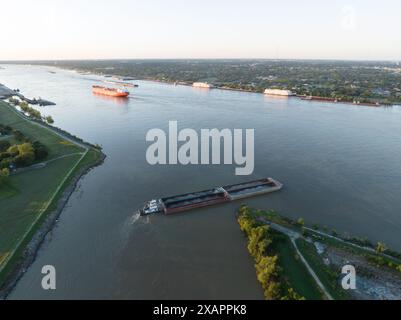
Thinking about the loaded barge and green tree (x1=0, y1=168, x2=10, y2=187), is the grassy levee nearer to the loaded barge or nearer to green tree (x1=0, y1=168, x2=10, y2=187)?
green tree (x1=0, y1=168, x2=10, y2=187)

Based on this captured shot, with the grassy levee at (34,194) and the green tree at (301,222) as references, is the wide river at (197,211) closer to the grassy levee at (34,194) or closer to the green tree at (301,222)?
the grassy levee at (34,194)

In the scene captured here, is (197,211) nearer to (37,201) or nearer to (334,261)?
Answer: (334,261)

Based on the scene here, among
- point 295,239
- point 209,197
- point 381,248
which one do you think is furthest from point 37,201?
point 381,248

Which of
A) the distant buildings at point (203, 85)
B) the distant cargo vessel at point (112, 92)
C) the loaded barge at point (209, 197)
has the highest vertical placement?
the distant buildings at point (203, 85)

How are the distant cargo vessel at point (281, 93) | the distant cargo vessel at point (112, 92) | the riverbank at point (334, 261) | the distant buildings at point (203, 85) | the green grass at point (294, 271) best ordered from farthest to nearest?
the distant buildings at point (203, 85)
the distant cargo vessel at point (281, 93)
the distant cargo vessel at point (112, 92)
the riverbank at point (334, 261)
the green grass at point (294, 271)

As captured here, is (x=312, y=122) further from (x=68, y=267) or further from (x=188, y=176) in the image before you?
(x=68, y=267)

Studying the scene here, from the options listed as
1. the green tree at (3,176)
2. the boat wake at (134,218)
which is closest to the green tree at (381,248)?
the boat wake at (134,218)
